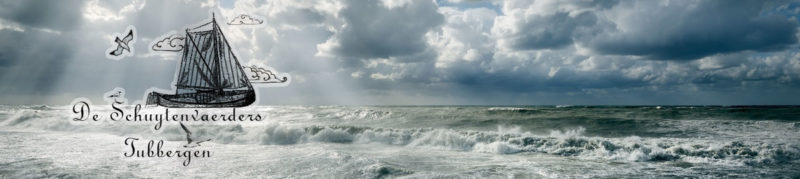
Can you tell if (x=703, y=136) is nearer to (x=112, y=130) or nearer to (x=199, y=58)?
(x=199, y=58)

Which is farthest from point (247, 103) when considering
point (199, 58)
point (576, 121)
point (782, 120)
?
point (782, 120)

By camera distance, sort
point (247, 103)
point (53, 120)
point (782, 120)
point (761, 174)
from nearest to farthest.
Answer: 1. point (247, 103)
2. point (761, 174)
3. point (782, 120)
4. point (53, 120)

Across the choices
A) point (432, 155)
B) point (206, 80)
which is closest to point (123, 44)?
point (206, 80)

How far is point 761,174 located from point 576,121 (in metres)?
16.1

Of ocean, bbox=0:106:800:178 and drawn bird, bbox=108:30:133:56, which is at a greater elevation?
drawn bird, bbox=108:30:133:56

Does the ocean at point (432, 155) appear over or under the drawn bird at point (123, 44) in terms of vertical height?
under

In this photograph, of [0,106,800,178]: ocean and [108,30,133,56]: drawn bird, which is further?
[0,106,800,178]: ocean

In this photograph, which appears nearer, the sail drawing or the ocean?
the sail drawing

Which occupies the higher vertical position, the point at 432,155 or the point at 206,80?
the point at 206,80

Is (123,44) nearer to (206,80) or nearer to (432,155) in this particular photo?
(206,80)

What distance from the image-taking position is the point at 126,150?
14016mm

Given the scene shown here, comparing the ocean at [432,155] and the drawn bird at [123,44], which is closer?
the drawn bird at [123,44]

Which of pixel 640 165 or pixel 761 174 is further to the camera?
pixel 640 165

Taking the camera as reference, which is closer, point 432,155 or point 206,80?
point 206,80
